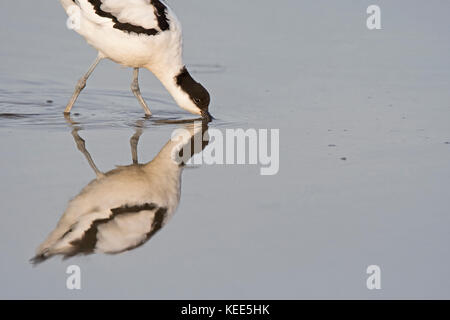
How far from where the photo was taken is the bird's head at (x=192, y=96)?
324 inches

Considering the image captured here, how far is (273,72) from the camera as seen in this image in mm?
9484

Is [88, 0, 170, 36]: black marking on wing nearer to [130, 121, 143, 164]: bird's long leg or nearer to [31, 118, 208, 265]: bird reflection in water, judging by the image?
[130, 121, 143, 164]: bird's long leg

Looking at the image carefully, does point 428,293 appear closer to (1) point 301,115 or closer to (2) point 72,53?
(1) point 301,115

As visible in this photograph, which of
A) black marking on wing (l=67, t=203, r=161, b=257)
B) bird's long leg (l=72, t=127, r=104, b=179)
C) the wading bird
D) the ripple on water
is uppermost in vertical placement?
the wading bird

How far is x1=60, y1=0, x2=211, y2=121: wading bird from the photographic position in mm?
7824

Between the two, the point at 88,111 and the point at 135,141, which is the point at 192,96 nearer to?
the point at 88,111

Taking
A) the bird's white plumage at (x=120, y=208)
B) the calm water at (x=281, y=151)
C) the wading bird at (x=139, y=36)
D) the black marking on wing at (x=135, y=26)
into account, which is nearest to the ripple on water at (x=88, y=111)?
the calm water at (x=281, y=151)

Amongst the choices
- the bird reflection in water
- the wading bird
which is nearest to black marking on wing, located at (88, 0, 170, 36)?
the wading bird

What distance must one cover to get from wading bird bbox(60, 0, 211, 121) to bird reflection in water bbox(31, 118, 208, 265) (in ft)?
3.83

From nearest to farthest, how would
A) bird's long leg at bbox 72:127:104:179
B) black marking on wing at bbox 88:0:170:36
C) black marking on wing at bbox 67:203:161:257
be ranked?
1. black marking on wing at bbox 67:203:161:257
2. bird's long leg at bbox 72:127:104:179
3. black marking on wing at bbox 88:0:170:36

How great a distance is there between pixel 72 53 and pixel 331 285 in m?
5.72

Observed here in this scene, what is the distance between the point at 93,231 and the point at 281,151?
2112mm

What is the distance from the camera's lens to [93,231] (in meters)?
5.50

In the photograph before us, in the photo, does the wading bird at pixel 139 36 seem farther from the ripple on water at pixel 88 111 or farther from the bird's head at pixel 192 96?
the ripple on water at pixel 88 111
